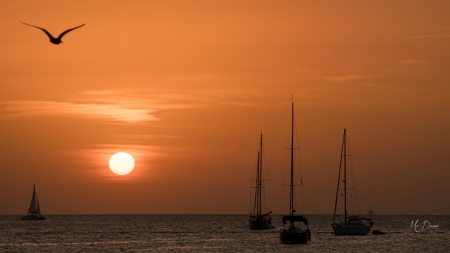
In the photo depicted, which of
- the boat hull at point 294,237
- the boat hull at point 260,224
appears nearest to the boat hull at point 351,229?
the boat hull at point 260,224

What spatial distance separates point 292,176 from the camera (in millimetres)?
95312

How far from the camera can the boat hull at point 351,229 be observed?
126 m

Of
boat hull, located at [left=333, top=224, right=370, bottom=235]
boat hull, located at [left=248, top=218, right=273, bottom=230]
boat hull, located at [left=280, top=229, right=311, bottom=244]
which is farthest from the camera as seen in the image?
boat hull, located at [left=248, top=218, right=273, bottom=230]

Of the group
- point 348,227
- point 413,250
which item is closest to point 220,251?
point 413,250

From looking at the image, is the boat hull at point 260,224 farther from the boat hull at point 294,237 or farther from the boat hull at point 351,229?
the boat hull at point 294,237

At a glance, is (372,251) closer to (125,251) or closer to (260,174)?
(125,251)

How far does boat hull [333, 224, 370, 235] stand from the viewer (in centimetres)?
12612

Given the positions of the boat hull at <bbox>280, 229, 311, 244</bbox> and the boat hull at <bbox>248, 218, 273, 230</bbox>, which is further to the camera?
the boat hull at <bbox>248, 218, 273, 230</bbox>

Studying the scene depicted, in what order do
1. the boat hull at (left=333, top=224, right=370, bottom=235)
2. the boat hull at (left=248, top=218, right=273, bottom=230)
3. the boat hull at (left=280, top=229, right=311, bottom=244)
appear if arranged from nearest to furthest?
the boat hull at (left=280, top=229, right=311, bottom=244) → the boat hull at (left=333, top=224, right=370, bottom=235) → the boat hull at (left=248, top=218, right=273, bottom=230)

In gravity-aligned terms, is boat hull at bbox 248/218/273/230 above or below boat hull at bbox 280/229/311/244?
above

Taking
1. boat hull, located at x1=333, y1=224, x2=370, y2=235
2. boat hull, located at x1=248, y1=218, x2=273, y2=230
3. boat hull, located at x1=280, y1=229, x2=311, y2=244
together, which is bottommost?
boat hull, located at x1=280, y1=229, x2=311, y2=244

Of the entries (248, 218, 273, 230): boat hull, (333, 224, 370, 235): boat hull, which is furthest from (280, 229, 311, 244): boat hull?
(248, 218, 273, 230): boat hull

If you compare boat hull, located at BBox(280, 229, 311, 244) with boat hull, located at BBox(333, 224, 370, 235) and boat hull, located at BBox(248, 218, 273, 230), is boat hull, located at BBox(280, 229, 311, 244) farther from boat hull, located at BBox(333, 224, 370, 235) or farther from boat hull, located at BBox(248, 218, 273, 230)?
boat hull, located at BBox(248, 218, 273, 230)

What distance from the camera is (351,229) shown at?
414 ft
